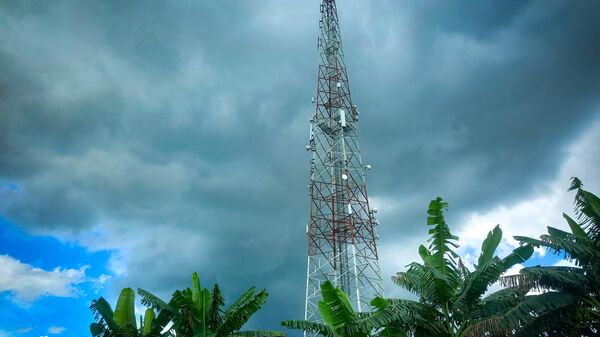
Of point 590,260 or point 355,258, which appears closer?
point 590,260

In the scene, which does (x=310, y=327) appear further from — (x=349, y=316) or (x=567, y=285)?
(x=567, y=285)

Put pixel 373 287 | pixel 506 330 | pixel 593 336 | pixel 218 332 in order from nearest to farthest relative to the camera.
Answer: pixel 506 330 < pixel 593 336 < pixel 218 332 < pixel 373 287

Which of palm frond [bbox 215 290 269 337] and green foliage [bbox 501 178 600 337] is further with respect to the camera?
palm frond [bbox 215 290 269 337]

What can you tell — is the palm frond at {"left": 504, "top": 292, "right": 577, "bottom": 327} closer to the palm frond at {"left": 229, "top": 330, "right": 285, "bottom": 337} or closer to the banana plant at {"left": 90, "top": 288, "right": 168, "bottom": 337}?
the palm frond at {"left": 229, "top": 330, "right": 285, "bottom": 337}

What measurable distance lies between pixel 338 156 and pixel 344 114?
9.12ft

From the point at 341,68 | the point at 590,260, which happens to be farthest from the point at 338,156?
the point at 590,260

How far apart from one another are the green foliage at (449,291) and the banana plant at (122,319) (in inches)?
324

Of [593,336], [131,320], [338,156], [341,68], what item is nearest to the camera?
[593,336]

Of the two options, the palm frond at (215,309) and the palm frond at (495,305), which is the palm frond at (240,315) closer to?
the palm frond at (215,309)

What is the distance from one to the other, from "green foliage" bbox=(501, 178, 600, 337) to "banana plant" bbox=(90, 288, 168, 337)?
11.6 meters

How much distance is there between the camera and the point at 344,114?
1174 inches

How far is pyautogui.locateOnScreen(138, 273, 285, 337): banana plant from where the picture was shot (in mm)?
15391

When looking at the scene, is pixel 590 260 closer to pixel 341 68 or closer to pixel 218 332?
pixel 218 332

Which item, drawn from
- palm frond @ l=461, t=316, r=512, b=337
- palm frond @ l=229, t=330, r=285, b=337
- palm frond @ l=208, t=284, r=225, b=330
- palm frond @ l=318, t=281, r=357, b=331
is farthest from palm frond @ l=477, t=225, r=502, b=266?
palm frond @ l=208, t=284, r=225, b=330
